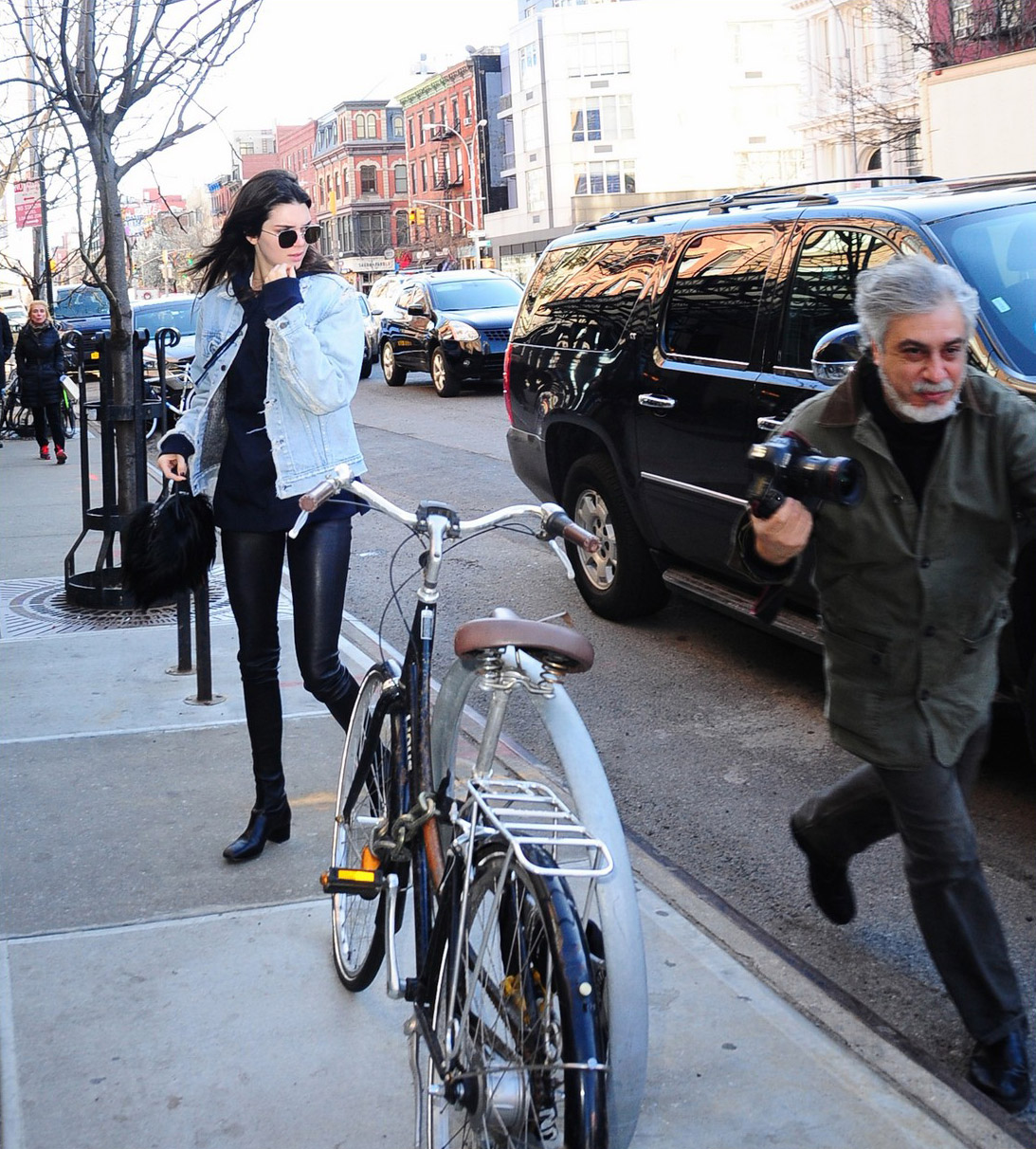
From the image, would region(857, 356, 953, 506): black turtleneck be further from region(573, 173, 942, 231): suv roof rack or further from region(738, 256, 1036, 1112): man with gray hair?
region(573, 173, 942, 231): suv roof rack

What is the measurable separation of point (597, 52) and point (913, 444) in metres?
75.0

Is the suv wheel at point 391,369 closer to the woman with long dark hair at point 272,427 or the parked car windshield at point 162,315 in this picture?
the parked car windshield at point 162,315

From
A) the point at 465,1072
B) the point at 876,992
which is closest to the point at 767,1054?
the point at 876,992

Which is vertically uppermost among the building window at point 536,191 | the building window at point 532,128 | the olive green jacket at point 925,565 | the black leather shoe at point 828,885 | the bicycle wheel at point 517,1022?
the building window at point 532,128

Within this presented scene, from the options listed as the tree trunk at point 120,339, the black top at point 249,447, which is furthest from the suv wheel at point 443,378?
the black top at point 249,447

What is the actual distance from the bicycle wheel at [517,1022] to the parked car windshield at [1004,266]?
319 cm

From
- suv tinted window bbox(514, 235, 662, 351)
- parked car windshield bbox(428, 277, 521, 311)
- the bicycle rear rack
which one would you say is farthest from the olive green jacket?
parked car windshield bbox(428, 277, 521, 311)

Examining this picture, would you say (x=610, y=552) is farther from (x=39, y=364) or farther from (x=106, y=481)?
(x=39, y=364)

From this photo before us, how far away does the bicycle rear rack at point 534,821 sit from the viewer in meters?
2.38

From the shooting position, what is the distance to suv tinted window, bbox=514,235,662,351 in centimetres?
734

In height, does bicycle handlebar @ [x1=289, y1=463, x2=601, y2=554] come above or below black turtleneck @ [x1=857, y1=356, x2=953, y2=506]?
below

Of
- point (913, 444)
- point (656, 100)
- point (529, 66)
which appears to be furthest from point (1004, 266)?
point (529, 66)

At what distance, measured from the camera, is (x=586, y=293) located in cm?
782

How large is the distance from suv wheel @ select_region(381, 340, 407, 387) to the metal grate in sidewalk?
16006mm
